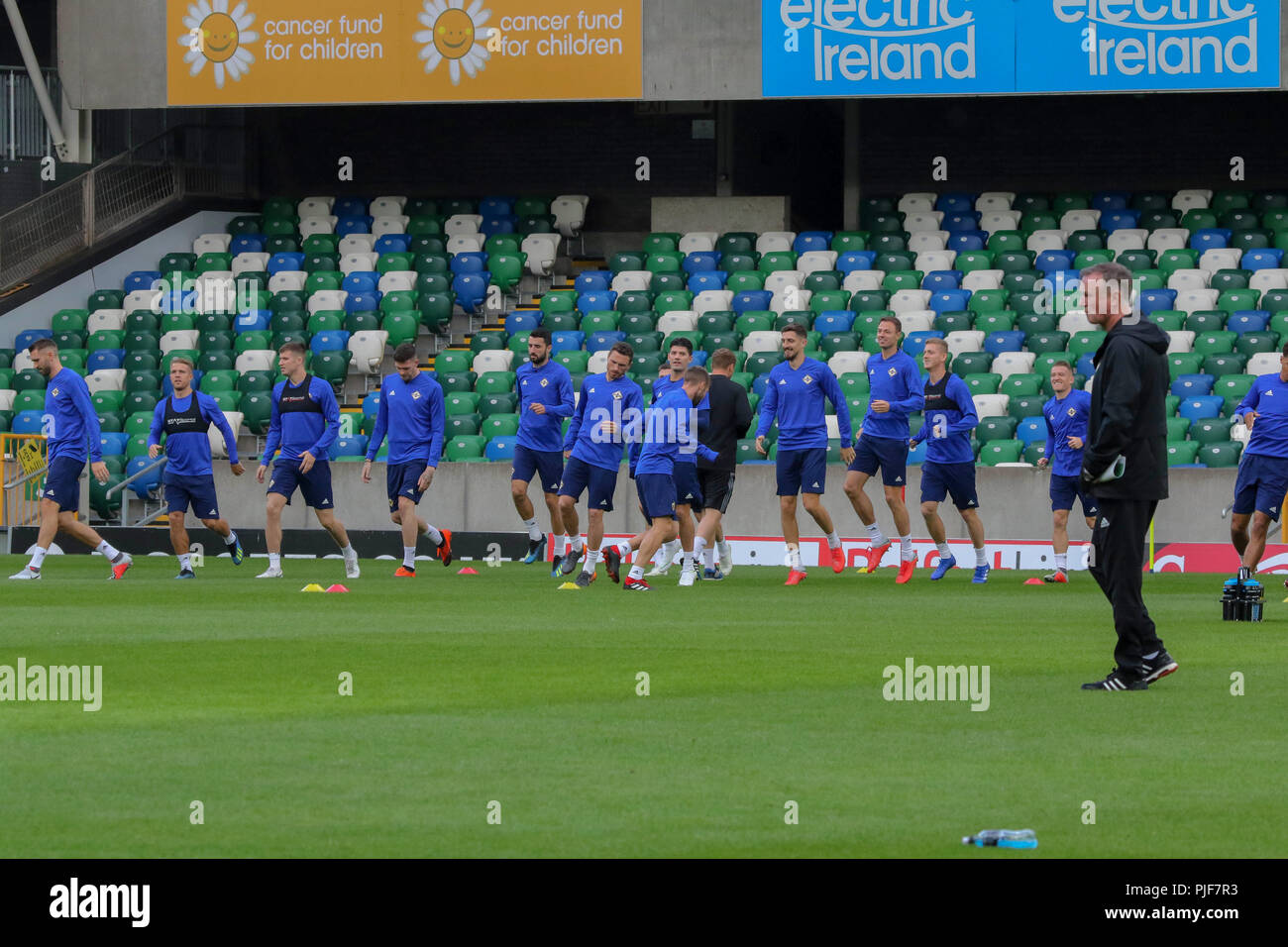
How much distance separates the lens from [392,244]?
36.0 meters

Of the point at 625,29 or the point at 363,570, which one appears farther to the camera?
the point at 625,29

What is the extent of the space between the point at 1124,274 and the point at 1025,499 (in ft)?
53.9

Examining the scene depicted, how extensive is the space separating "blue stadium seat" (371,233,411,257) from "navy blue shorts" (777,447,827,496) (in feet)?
52.2

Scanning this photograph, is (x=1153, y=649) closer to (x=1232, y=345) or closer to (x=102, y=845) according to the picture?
(x=102, y=845)

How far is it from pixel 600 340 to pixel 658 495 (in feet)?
43.0

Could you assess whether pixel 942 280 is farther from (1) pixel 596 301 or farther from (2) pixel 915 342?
(1) pixel 596 301

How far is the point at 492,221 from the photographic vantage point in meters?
37.2

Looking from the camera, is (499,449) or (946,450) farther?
(499,449)

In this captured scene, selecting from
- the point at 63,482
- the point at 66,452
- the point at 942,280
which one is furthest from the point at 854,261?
the point at 63,482

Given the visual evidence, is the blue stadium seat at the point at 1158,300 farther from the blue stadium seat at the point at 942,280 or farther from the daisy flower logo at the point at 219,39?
the daisy flower logo at the point at 219,39

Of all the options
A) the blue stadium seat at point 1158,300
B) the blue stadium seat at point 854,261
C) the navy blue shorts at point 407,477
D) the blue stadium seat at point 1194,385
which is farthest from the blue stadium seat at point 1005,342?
the navy blue shorts at point 407,477

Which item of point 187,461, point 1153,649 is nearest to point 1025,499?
point 187,461

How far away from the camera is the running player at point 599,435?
66.1 ft

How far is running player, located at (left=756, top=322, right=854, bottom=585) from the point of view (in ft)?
69.6
